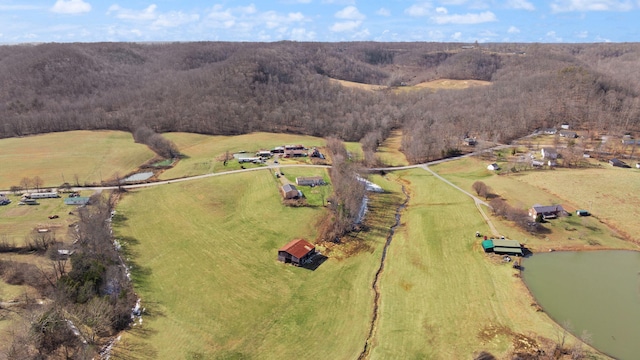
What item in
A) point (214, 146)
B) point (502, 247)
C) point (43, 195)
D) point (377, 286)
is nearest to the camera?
point (377, 286)

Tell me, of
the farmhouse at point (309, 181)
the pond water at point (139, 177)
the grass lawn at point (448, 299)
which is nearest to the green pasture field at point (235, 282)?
the grass lawn at point (448, 299)

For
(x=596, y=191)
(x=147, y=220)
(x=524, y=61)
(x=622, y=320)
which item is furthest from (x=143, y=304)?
(x=524, y=61)

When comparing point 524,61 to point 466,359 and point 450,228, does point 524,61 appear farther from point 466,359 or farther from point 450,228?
point 466,359

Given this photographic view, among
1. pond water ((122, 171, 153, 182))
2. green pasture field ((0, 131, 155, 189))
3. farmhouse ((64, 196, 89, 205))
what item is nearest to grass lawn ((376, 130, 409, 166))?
pond water ((122, 171, 153, 182))

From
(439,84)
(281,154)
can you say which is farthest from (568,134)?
(439,84)

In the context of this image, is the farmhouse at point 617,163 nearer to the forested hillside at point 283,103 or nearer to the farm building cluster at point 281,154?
the forested hillside at point 283,103

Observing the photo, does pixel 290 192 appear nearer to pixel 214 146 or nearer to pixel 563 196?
pixel 214 146
